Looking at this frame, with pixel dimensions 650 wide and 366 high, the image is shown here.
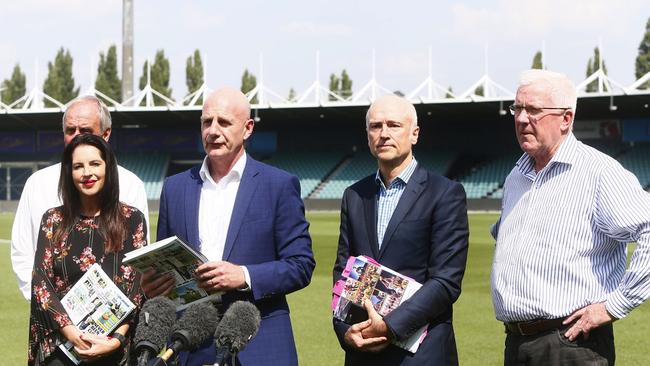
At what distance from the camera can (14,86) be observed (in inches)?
2972

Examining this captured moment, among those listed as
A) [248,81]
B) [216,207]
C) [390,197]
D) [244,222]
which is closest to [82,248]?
[216,207]

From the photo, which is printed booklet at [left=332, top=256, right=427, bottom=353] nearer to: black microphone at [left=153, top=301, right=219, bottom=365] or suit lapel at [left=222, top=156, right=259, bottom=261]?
suit lapel at [left=222, top=156, right=259, bottom=261]

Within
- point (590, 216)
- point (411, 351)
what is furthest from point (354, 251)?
point (590, 216)

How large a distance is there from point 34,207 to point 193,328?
1644mm

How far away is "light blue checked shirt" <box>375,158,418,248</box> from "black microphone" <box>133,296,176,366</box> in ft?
4.00

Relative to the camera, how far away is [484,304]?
11.5 m

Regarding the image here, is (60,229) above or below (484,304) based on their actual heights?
above

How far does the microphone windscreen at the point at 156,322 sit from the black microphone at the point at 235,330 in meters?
0.20

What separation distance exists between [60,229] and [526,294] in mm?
2163

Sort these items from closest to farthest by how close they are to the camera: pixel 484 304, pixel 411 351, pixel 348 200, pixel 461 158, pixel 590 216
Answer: pixel 590 216 → pixel 411 351 → pixel 348 200 → pixel 484 304 → pixel 461 158

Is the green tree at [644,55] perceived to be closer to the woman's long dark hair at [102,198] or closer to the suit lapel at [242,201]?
the suit lapel at [242,201]

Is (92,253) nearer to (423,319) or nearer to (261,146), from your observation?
(423,319)

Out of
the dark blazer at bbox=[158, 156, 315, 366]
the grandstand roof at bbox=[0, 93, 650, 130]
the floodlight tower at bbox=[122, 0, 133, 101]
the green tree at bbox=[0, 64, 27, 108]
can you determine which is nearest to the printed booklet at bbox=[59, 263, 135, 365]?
the dark blazer at bbox=[158, 156, 315, 366]

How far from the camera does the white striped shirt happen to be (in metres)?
3.74
